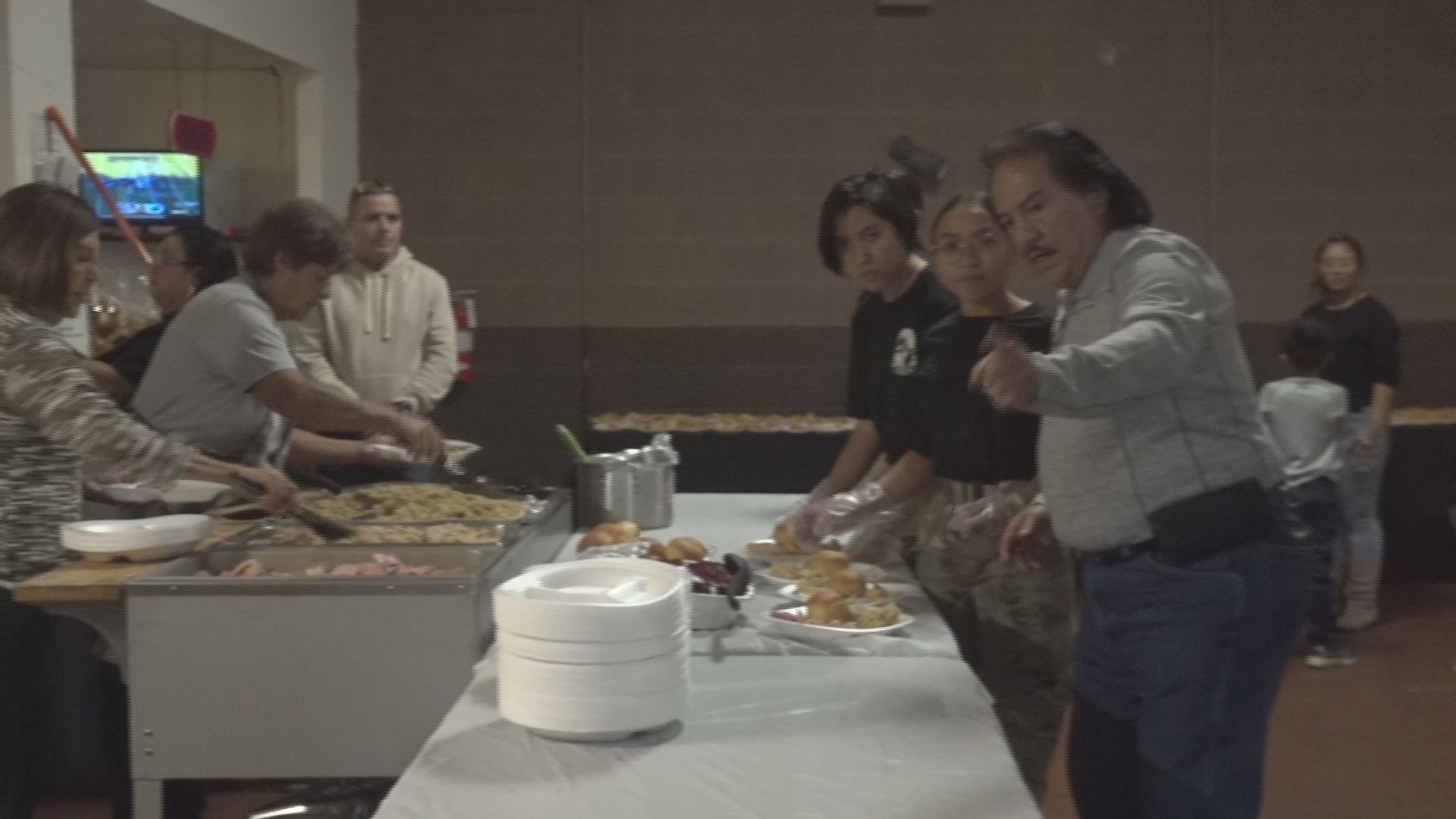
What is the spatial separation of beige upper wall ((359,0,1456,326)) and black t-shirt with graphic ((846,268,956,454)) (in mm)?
3248

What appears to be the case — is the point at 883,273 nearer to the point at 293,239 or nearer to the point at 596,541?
the point at 596,541

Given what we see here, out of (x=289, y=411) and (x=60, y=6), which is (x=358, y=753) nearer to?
(x=289, y=411)

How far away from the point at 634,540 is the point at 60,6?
206 centimetres

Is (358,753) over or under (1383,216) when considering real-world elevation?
under

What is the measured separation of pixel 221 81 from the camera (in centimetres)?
610

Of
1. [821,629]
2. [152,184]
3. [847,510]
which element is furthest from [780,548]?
[152,184]

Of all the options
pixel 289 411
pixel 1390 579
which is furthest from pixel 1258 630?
pixel 1390 579

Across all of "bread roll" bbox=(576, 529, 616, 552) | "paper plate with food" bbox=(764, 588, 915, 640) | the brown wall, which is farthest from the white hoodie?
"paper plate with food" bbox=(764, 588, 915, 640)

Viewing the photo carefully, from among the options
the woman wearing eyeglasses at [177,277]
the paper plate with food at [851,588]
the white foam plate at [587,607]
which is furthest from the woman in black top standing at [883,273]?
the woman wearing eyeglasses at [177,277]

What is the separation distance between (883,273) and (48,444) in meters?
1.55

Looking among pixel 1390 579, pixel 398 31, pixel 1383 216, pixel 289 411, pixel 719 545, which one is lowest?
pixel 1390 579

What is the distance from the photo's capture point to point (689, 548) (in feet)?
7.44

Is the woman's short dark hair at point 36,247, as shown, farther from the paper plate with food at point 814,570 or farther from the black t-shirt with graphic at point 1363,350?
the black t-shirt with graphic at point 1363,350

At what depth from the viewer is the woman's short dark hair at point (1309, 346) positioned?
165 inches
